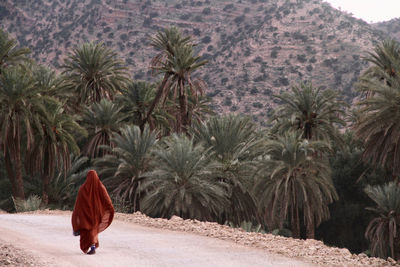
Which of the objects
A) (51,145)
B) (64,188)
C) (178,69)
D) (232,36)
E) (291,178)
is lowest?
(64,188)

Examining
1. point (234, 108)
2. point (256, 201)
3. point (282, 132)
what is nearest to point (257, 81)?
point (234, 108)

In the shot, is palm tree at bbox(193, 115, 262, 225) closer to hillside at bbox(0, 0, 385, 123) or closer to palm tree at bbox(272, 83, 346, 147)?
palm tree at bbox(272, 83, 346, 147)

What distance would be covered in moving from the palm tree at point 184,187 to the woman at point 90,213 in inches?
594

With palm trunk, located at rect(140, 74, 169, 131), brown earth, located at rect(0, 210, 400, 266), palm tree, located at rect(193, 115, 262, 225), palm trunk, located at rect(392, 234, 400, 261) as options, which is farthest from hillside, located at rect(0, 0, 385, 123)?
brown earth, located at rect(0, 210, 400, 266)

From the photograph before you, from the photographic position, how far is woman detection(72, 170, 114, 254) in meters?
9.57

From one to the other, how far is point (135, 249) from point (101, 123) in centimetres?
2856

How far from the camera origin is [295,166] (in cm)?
2839

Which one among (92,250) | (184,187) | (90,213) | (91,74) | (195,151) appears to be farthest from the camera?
(91,74)

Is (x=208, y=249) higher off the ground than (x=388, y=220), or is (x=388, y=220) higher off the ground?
(x=208, y=249)

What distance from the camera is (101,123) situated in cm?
3803

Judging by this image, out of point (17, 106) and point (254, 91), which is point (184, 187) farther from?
point (254, 91)

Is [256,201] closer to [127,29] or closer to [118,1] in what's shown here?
[127,29]

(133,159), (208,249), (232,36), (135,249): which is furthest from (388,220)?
(232,36)

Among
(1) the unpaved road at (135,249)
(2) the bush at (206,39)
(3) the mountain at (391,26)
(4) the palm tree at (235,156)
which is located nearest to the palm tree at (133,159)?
(4) the palm tree at (235,156)
